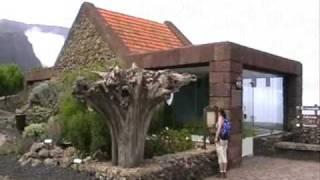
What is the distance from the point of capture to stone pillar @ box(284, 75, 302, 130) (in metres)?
17.0

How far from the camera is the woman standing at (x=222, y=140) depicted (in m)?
11.0

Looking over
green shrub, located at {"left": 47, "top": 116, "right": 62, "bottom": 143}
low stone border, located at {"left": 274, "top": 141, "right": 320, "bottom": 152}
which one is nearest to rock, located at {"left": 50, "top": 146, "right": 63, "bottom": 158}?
green shrub, located at {"left": 47, "top": 116, "right": 62, "bottom": 143}

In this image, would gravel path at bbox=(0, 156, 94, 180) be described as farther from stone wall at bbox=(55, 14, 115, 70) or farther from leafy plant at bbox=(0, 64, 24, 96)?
leafy plant at bbox=(0, 64, 24, 96)

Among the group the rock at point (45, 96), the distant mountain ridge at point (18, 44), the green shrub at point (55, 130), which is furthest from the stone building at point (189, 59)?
the distant mountain ridge at point (18, 44)

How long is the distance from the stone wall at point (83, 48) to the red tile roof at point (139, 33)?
69 cm

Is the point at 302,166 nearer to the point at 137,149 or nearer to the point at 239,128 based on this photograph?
the point at 239,128

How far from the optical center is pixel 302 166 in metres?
13.2

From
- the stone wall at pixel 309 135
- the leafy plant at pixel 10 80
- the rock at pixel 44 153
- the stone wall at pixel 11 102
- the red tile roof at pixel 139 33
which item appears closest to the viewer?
the rock at pixel 44 153

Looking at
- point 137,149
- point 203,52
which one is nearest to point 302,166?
point 203,52

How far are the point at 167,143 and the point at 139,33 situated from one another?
7.53m

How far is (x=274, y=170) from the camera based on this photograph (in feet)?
39.9

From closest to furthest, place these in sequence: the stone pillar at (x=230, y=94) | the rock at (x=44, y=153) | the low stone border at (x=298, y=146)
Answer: the rock at (x=44, y=153) < the stone pillar at (x=230, y=94) < the low stone border at (x=298, y=146)

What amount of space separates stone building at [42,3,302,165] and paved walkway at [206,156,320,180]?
2.02ft

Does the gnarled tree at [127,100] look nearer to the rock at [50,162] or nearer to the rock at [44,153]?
the rock at [50,162]
